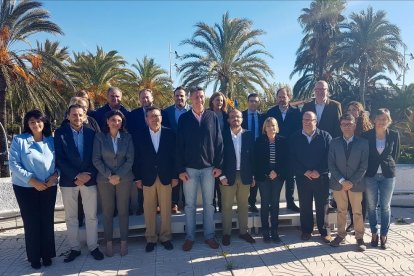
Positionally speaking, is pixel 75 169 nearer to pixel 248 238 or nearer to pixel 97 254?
pixel 97 254

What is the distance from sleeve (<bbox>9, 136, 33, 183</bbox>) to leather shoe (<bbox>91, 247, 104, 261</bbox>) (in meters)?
1.33

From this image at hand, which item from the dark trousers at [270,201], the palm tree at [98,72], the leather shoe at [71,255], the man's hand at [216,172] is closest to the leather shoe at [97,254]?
the leather shoe at [71,255]

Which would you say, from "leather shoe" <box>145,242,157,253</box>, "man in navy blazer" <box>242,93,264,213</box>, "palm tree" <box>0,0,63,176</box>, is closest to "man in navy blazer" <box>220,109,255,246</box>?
"man in navy blazer" <box>242,93,264,213</box>

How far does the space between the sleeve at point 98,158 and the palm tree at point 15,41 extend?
7.99 m

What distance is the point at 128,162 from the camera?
4809mm

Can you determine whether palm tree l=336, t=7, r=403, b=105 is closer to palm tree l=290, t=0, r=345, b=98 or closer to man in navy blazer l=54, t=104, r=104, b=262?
palm tree l=290, t=0, r=345, b=98

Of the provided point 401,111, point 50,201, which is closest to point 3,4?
point 50,201

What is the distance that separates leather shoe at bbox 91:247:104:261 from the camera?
482 cm

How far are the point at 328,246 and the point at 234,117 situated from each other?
230 cm

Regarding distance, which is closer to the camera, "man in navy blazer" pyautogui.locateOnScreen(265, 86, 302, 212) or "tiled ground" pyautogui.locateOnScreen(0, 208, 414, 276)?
"tiled ground" pyautogui.locateOnScreen(0, 208, 414, 276)

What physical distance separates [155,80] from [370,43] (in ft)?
50.1

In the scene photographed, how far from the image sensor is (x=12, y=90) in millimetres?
12148

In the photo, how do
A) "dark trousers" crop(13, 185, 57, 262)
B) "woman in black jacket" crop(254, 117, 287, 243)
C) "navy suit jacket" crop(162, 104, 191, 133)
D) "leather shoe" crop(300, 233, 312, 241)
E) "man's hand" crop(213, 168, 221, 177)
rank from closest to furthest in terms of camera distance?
"dark trousers" crop(13, 185, 57, 262) < "man's hand" crop(213, 168, 221, 177) < "woman in black jacket" crop(254, 117, 287, 243) < "leather shoe" crop(300, 233, 312, 241) < "navy suit jacket" crop(162, 104, 191, 133)

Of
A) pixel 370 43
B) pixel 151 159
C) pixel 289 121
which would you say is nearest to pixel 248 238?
pixel 151 159
